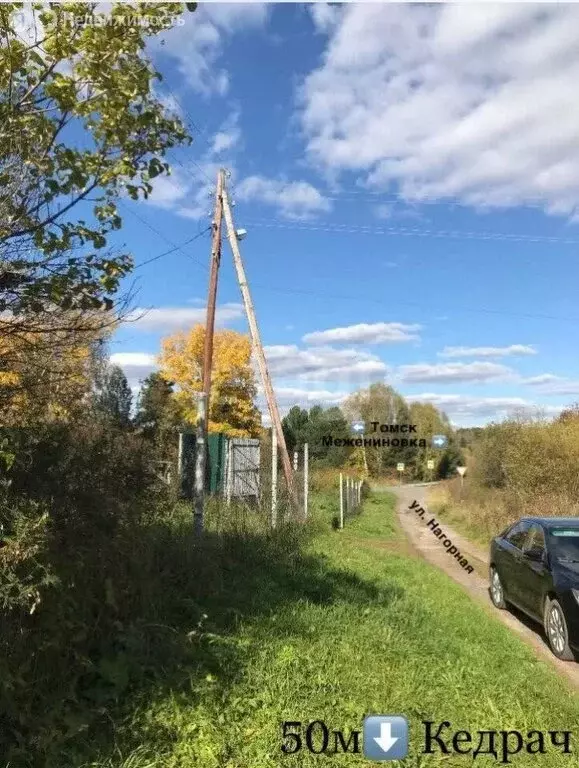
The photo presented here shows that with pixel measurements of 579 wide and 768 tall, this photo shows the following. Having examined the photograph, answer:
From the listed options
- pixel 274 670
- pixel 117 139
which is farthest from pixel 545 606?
pixel 117 139

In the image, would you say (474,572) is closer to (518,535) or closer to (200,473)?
(518,535)

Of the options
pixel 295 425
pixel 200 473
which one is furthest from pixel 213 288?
pixel 295 425

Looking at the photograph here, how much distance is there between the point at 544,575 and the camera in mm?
8016

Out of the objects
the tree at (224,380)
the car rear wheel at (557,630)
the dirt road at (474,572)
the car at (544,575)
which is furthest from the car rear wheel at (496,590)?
the tree at (224,380)

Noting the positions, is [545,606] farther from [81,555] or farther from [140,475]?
[81,555]

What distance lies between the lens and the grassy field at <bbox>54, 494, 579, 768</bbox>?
4.10m

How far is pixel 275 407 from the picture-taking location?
15656 millimetres

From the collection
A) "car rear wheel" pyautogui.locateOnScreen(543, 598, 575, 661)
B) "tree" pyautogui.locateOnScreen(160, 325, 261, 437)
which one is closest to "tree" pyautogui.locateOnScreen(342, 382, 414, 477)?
"tree" pyautogui.locateOnScreen(160, 325, 261, 437)

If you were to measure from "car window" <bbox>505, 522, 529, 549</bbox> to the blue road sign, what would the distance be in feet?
19.2

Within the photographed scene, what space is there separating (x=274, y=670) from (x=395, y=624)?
2284 millimetres

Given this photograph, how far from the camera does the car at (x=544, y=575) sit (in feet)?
23.8

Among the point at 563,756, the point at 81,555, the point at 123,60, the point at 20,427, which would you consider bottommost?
the point at 563,756

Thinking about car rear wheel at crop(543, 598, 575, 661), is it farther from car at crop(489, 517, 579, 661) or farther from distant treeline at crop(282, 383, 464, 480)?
distant treeline at crop(282, 383, 464, 480)

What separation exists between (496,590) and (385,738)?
6.76 metres
